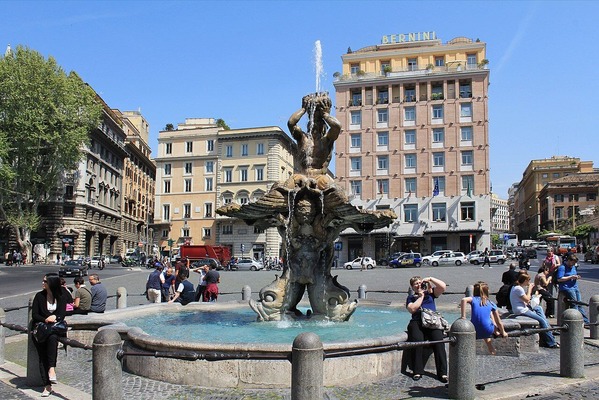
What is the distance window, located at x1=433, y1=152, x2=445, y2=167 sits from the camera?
186 feet

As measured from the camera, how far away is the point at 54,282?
702 cm

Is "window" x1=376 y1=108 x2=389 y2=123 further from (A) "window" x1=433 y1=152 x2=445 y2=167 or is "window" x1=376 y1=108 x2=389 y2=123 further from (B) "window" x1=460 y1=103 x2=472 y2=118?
(B) "window" x1=460 y1=103 x2=472 y2=118

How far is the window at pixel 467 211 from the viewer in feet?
180

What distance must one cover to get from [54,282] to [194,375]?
2164 millimetres

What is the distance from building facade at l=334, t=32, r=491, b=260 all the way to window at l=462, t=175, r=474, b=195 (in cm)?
10

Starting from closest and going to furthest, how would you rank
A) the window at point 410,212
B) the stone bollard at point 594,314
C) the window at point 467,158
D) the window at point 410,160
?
the stone bollard at point 594,314, the window at point 467,158, the window at point 410,212, the window at point 410,160

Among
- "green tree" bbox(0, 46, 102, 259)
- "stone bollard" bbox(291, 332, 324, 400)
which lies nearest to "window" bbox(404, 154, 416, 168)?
"green tree" bbox(0, 46, 102, 259)

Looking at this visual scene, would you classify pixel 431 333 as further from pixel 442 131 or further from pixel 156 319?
pixel 442 131

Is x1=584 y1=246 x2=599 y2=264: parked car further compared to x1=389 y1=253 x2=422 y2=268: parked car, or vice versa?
x1=389 y1=253 x2=422 y2=268: parked car

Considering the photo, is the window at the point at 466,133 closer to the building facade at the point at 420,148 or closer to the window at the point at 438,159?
the building facade at the point at 420,148

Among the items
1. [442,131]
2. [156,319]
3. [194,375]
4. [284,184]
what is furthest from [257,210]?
[442,131]

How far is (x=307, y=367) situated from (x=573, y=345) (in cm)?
401

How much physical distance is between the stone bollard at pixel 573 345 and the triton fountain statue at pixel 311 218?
13.9 feet

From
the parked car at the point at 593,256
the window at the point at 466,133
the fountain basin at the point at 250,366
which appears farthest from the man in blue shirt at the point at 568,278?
the window at the point at 466,133
